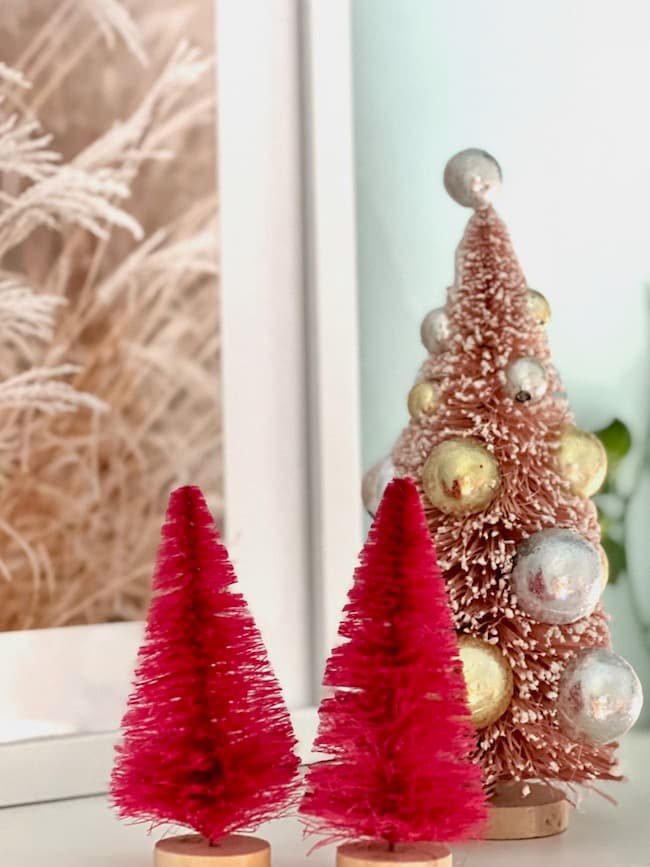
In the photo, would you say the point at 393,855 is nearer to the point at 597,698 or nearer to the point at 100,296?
the point at 597,698

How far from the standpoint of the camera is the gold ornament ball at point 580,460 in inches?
25.7

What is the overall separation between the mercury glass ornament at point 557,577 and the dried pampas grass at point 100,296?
9.8 inches

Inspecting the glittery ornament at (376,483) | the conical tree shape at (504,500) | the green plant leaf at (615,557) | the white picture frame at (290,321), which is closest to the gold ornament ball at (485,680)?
the conical tree shape at (504,500)

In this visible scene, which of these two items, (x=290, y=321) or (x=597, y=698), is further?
(x=290, y=321)

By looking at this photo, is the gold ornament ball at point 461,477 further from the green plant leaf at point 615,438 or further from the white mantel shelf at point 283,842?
the green plant leaf at point 615,438

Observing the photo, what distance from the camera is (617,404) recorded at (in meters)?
1.01

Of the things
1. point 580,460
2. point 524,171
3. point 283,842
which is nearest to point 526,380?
point 580,460

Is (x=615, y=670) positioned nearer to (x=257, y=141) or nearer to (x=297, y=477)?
(x=297, y=477)

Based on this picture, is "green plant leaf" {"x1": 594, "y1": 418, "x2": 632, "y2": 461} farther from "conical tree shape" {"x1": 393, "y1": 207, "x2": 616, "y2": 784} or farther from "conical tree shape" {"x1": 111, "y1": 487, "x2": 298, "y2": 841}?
"conical tree shape" {"x1": 111, "y1": 487, "x2": 298, "y2": 841}

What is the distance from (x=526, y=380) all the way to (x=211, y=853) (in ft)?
0.92

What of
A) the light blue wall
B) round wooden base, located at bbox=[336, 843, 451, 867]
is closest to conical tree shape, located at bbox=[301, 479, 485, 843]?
round wooden base, located at bbox=[336, 843, 451, 867]

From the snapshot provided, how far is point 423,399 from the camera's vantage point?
677 mm

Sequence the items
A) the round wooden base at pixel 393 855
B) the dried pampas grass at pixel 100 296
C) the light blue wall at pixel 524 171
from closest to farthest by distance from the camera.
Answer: the round wooden base at pixel 393 855 → the dried pampas grass at pixel 100 296 → the light blue wall at pixel 524 171

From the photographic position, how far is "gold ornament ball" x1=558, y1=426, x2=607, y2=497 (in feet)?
2.14
